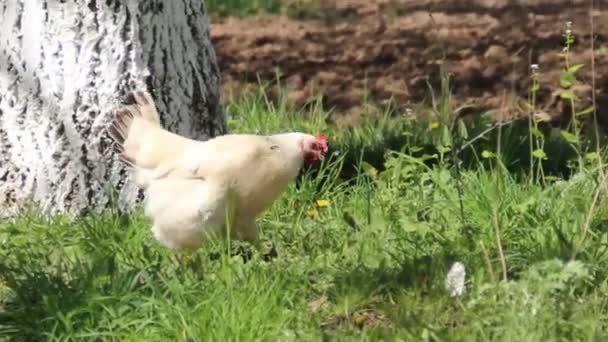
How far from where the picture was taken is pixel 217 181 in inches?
191

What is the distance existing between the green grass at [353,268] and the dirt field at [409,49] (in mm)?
2359

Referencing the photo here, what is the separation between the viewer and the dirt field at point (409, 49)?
880 centimetres

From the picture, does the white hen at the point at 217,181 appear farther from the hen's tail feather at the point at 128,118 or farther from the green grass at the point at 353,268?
the hen's tail feather at the point at 128,118

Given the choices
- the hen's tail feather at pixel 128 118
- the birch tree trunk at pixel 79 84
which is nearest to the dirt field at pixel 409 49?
the birch tree trunk at pixel 79 84

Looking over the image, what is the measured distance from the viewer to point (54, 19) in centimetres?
586

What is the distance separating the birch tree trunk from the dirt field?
7.24 feet

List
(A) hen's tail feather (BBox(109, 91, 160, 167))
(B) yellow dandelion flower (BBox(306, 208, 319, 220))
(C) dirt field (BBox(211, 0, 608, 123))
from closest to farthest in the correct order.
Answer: (A) hen's tail feather (BBox(109, 91, 160, 167)), (B) yellow dandelion flower (BBox(306, 208, 319, 220)), (C) dirt field (BBox(211, 0, 608, 123))

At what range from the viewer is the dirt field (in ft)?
28.9

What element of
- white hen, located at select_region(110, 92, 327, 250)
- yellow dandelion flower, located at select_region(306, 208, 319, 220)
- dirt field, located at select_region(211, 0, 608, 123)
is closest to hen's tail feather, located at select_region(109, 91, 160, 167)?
white hen, located at select_region(110, 92, 327, 250)

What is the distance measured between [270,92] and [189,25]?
273cm

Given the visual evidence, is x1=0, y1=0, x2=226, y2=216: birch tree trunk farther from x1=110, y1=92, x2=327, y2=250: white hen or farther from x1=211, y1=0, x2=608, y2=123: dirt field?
x1=211, y1=0, x2=608, y2=123: dirt field

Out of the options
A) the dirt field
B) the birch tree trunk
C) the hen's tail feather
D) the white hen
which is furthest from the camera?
the dirt field

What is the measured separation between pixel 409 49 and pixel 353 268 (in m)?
5.14

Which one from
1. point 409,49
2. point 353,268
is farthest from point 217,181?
point 409,49
